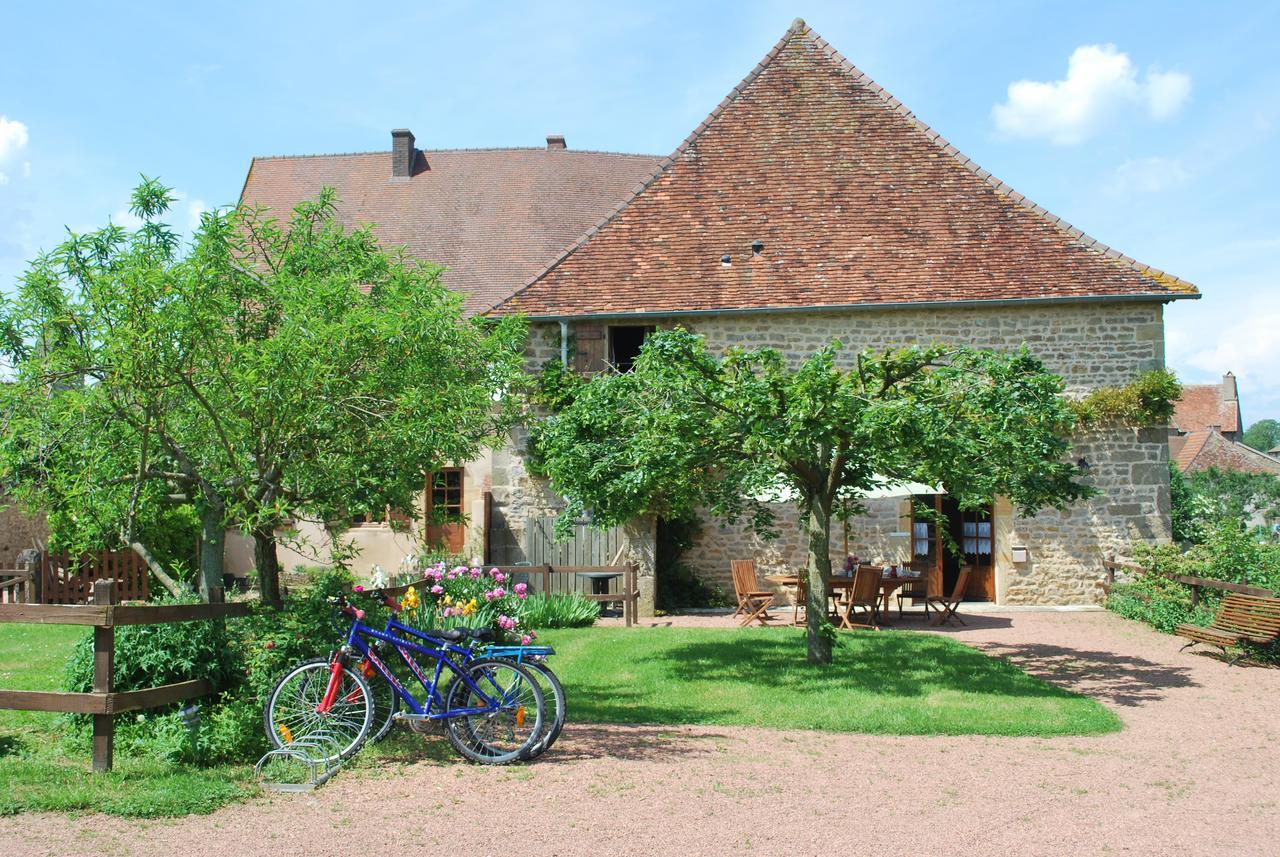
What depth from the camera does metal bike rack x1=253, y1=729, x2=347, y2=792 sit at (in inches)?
237

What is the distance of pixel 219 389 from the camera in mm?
6738

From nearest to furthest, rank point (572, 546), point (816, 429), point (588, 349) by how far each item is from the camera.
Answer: point (816, 429), point (572, 546), point (588, 349)

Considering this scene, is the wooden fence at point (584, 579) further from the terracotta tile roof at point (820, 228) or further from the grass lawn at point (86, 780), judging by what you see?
the grass lawn at point (86, 780)

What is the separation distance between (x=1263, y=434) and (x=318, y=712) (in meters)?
124

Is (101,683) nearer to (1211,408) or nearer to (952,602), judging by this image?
(952,602)

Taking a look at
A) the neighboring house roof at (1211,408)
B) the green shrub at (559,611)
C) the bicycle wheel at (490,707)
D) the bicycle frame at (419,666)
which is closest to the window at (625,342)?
the green shrub at (559,611)

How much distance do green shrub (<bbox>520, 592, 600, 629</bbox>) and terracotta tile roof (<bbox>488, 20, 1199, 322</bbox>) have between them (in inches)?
169

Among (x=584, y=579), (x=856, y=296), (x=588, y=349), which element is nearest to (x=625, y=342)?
(x=588, y=349)

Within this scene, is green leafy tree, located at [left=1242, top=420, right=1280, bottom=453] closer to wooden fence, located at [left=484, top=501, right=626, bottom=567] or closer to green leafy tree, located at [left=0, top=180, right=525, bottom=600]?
wooden fence, located at [left=484, top=501, right=626, bottom=567]

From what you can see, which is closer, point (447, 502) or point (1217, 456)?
point (447, 502)

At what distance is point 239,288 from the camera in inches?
290

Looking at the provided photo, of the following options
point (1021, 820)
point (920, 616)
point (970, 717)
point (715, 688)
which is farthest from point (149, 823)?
point (920, 616)

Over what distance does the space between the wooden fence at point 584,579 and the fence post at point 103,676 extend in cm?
685

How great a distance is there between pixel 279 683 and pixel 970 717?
4.89m
